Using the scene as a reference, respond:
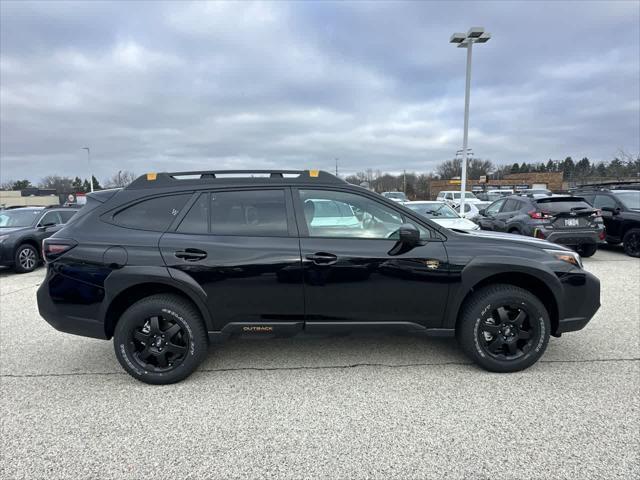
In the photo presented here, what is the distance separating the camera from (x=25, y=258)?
8.82 m

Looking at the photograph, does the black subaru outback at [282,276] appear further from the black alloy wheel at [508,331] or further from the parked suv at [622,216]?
the parked suv at [622,216]

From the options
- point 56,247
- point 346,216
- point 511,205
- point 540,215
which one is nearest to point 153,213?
point 56,247

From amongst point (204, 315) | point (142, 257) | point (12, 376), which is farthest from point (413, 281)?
point (12, 376)

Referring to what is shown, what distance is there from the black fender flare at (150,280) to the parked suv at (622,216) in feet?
34.1

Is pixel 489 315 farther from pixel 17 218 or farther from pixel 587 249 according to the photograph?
pixel 17 218

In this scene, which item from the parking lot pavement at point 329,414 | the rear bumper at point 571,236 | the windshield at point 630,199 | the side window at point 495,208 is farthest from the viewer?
the side window at point 495,208

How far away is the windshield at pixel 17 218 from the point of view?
31.2ft

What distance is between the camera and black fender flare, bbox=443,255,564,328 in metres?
3.26

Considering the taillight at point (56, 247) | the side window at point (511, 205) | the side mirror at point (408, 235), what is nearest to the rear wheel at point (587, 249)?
the side window at point (511, 205)

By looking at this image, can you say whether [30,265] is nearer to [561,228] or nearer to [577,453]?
[577,453]

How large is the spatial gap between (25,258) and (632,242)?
14.4 meters

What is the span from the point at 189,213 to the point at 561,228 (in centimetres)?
829

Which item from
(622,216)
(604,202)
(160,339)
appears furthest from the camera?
(604,202)

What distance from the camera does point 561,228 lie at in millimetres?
8445
